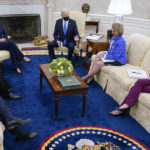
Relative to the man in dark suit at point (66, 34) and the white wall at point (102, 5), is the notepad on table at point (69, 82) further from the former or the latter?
the white wall at point (102, 5)

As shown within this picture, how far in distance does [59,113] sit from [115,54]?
1489 mm

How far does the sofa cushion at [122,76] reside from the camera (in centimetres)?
318

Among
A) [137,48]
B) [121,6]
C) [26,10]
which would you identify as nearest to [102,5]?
[121,6]

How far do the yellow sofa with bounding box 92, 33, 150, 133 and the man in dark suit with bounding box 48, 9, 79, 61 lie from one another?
106 cm

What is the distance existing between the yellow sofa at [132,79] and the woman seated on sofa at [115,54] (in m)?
0.11

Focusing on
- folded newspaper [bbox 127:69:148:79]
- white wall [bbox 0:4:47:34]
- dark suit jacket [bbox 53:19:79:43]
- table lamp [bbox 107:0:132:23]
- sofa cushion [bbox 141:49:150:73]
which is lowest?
folded newspaper [bbox 127:69:148:79]

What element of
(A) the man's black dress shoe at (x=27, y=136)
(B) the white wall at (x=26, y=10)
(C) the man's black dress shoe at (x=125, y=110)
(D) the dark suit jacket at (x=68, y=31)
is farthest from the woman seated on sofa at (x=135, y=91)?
(B) the white wall at (x=26, y=10)

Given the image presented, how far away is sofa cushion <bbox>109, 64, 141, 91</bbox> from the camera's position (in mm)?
3182

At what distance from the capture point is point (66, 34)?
4.79 metres


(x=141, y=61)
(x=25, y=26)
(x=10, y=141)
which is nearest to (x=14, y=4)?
(x=25, y=26)

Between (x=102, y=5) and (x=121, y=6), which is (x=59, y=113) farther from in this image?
(x=102, y=5)

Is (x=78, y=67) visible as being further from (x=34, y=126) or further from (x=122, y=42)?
(x=34, y=126)

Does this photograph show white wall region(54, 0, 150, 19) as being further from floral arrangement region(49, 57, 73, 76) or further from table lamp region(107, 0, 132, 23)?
floral arrangement region(49, 57, 73, 76)

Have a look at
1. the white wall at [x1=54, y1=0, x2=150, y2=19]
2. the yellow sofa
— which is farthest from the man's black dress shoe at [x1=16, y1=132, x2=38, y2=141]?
the white wall at [x1=54, y1=0, x2=150, y2=19]
